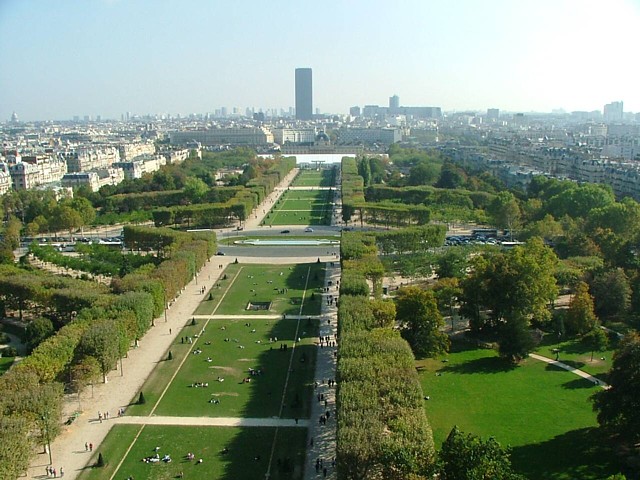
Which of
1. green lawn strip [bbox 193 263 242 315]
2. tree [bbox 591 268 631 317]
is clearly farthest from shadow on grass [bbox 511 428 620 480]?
green lawn strip [bbox 193 263 242 315]

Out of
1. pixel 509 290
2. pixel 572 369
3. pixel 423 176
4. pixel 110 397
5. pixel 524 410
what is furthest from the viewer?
pixel 423 176

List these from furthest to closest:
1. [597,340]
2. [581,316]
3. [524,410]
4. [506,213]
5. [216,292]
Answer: [506,213] < [216,292] < [581,316] < [597,340] < [524,410]

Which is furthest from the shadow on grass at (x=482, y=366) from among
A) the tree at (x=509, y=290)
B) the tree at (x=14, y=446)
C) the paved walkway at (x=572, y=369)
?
the tree at (x=14, y=446)

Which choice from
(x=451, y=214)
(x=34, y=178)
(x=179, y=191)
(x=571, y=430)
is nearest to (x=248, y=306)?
(x=571, y=430)

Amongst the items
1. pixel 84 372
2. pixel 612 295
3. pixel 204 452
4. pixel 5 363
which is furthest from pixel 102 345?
pixel 612 295

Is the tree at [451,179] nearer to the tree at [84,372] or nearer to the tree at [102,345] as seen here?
the tree at [102,345]

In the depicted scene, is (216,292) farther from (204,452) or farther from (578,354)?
(578,354)

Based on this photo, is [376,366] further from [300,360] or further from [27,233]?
[27,233]
